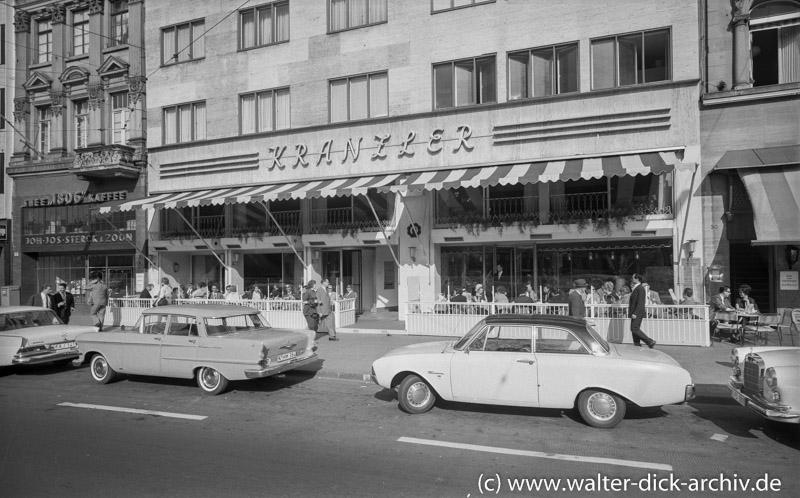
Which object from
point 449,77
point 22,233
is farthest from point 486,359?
point 22,233

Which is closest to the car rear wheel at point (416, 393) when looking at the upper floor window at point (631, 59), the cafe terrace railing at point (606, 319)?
the cafe terrace railing at point (606, 319)

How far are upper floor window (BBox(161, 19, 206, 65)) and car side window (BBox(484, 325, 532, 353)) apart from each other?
57.8 ft

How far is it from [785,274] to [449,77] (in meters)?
10.6

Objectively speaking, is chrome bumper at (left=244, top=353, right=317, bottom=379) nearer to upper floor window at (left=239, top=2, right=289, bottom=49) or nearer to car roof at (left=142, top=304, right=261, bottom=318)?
car roof at (left=142, top=304, right=261, bottom=318)

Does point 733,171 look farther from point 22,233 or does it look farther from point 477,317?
point 22,233

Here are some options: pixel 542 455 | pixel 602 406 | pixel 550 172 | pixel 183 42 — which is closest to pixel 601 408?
pixel 602 406

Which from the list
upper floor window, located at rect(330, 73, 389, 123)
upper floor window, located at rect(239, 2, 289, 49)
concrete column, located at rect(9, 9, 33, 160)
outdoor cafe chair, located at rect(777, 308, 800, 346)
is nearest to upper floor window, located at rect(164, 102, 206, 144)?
upper floor window, located at rect(239, 2, 289, 49)

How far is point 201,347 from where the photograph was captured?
9.23 meters

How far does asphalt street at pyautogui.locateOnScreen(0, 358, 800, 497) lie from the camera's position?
5219 millimetres

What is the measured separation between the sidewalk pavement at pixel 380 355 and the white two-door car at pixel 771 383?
Result: 2111 millimetres

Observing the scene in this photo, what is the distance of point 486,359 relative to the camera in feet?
24.7

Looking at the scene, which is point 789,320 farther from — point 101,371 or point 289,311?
point 101,371

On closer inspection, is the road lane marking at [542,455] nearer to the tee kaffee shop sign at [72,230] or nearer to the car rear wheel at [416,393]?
the car rear wheel at [416,393]

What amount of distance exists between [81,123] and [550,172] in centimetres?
2032
